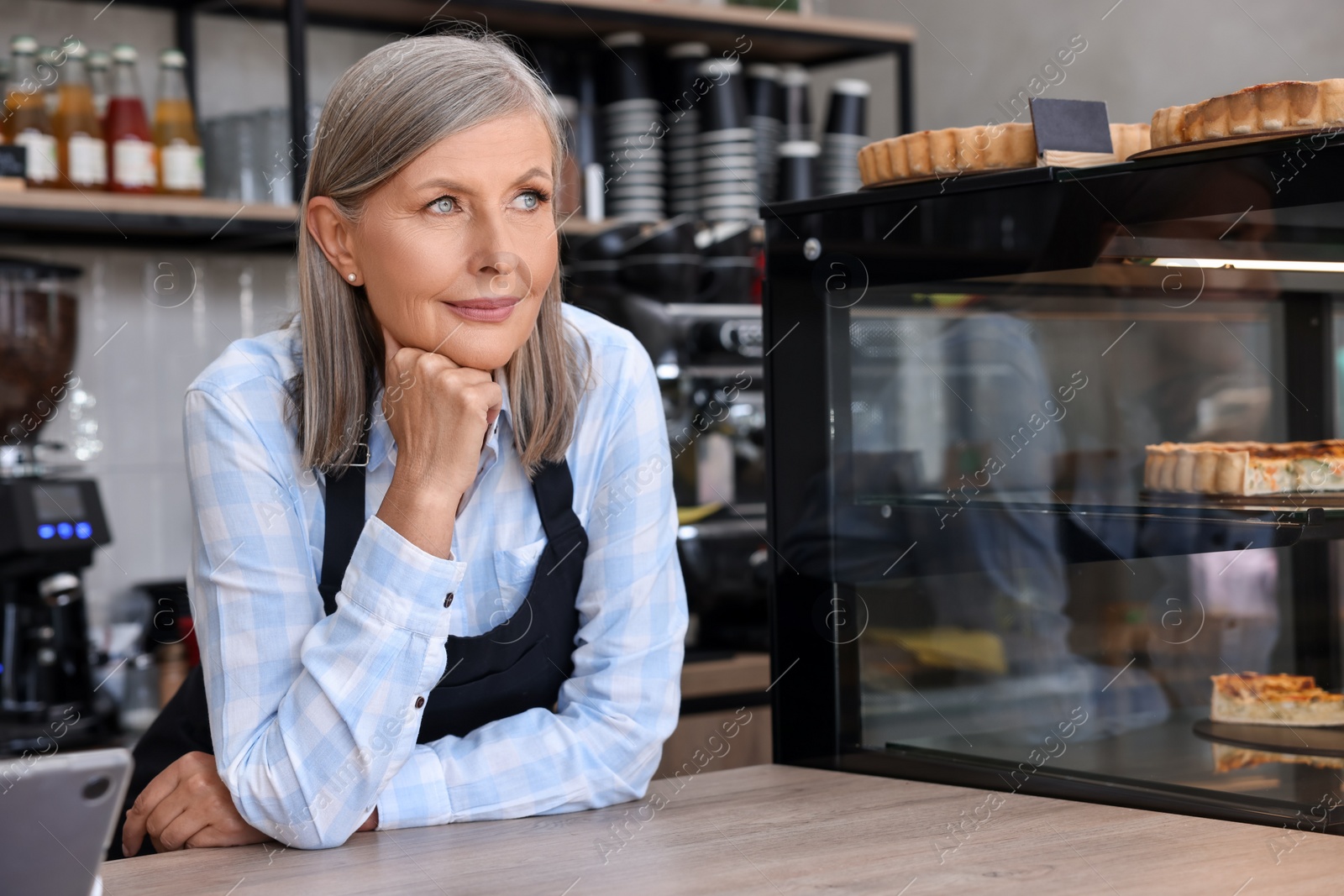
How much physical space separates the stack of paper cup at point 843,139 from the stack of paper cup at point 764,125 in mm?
103

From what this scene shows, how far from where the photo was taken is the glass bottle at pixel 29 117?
2.04m

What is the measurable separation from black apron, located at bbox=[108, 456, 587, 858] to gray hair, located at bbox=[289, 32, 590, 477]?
27mm

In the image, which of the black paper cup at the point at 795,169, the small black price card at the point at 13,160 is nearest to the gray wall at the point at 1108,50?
the black paper cup at the point at 795,169

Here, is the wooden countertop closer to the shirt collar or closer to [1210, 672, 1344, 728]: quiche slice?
[1210, 672, 1344, 728]: quiche slice

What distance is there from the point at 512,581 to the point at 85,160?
1.35 m

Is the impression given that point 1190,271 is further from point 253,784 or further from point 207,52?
point 207,52

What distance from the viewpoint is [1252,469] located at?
100 cm

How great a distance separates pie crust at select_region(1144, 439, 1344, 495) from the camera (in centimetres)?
97

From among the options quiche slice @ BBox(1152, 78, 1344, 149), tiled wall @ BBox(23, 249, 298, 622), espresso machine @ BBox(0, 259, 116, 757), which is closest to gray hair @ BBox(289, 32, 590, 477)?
quiche slice @ BBox(1152, 78, 1344, 149)

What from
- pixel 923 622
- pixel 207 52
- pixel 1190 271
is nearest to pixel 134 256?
pixel 207 52

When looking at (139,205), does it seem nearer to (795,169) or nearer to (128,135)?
(128,135)

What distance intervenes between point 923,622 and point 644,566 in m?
0.24

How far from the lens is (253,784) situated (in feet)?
2.98

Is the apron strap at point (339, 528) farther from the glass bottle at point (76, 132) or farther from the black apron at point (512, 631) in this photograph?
the glass bottle at point (76, 132)
